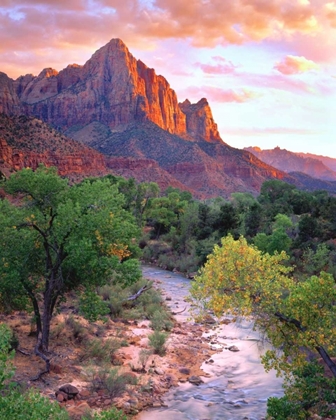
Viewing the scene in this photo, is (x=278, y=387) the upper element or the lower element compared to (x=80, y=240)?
lower

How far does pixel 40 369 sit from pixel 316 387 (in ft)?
29.2

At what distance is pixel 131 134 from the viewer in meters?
149

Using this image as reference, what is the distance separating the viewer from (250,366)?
1736 cm

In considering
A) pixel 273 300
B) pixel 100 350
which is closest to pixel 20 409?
pixel 273 300

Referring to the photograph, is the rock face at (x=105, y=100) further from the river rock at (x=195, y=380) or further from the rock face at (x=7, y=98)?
the river rock at (x=195, y=380)

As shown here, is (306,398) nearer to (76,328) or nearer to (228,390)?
(228,390)

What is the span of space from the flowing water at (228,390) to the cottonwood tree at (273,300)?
380 centimetres

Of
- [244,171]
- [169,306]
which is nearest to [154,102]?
[244,171]

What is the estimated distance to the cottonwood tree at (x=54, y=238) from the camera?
1299cm

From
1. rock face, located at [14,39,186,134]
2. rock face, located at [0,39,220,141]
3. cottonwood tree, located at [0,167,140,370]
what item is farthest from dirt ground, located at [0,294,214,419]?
rock face, located at [14,39,186,134]

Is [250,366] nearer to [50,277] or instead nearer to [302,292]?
[302,292]

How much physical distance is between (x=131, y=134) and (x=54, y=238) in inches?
5452

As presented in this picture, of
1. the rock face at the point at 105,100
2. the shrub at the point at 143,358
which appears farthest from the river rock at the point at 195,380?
the rock face at the point at 105,100

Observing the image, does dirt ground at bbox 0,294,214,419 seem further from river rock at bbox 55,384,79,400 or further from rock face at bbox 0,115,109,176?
rock face at bbox 0,115,109,176
